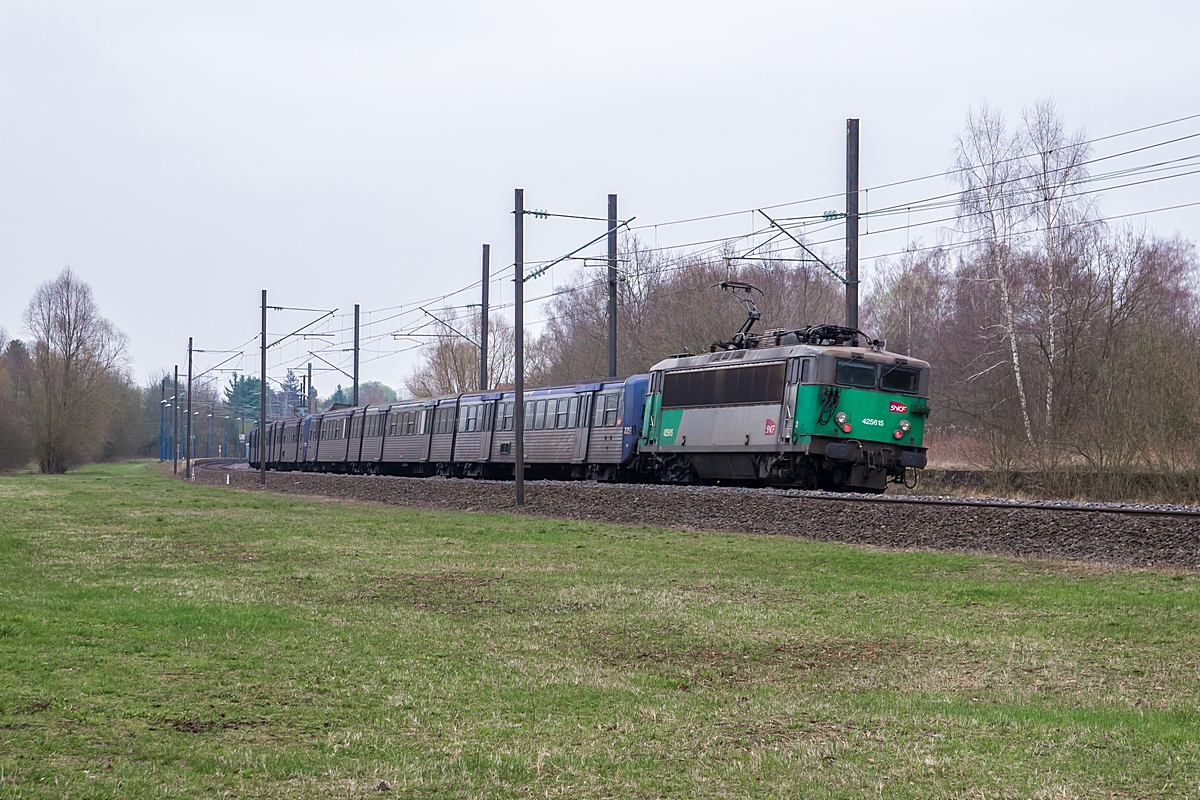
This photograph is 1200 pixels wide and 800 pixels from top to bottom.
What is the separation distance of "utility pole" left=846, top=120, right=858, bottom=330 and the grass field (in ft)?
42.6

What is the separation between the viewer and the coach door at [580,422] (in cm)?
3647

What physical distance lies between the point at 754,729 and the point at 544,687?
5.53ft

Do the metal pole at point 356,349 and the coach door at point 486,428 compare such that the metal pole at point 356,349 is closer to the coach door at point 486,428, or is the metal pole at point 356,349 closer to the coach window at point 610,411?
the coach door at point 486,428

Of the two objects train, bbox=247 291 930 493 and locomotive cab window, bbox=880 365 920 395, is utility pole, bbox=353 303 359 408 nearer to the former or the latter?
train, bbox=247 291 930 493

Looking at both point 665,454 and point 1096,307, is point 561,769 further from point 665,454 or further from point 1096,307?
point 1096,307

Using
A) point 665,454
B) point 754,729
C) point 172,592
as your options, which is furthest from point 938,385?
point 754,729

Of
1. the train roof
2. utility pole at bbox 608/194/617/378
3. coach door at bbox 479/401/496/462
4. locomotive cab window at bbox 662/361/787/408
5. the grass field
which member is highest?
utility pole at bbox 608/194/617/378

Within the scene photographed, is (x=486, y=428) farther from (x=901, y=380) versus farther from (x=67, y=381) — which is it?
(x=67, y=381)

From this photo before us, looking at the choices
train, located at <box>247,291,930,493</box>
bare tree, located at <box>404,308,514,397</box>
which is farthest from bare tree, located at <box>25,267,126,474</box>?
train, located at <box>247,291,930,493</box>

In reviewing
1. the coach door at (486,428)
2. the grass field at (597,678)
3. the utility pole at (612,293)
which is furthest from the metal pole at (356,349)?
the grass field at (597,678)

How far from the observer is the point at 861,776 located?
19.7 ft

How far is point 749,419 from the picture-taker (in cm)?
2778

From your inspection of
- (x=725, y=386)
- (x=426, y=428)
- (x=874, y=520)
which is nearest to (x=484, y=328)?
(x=426, y=428)

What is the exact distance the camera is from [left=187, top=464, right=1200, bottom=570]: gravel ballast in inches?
620
